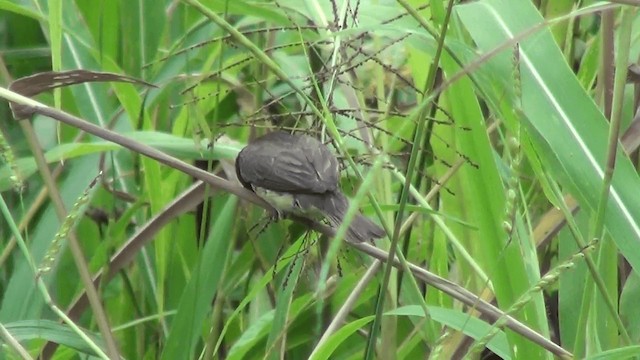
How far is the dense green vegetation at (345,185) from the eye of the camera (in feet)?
3.45

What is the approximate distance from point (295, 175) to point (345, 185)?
9.1 inches

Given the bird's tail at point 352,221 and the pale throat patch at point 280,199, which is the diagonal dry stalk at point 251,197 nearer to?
the bird's tail at point 352,221

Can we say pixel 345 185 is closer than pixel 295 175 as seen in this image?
No

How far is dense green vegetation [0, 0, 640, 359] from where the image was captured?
3.45 feet

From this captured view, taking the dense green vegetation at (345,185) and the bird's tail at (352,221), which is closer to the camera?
the dense green vegetation at (345,185)

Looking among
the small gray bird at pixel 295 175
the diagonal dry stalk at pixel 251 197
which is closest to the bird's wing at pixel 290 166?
the small gray bird at pixel 295 175

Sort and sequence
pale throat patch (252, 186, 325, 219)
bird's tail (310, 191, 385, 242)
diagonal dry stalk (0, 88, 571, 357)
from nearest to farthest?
1. diagonal dry stalk (0, 88, 571, 357)
2. bird's tail (310, 191, 385, 242)
3. pale throat patch (252, 186, 325, 219)

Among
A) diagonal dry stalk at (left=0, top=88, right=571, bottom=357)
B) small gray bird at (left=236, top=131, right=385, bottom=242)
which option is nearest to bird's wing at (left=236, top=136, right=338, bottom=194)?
small gray bird at (left=236, top=131, right=385, bottom=242)

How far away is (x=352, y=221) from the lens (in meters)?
1.26

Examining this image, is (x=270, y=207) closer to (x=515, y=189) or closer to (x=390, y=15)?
(x=390, y=15)

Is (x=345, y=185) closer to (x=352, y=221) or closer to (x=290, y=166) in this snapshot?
(x=290, y=166)

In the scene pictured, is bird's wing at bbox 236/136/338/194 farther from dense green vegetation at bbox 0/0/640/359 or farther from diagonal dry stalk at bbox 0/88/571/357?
diagonal dry stalk at bbox 0/88/571/357

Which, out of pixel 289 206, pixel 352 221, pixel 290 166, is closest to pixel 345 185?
pixel 290 166

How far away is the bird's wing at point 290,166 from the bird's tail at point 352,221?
0.02m
